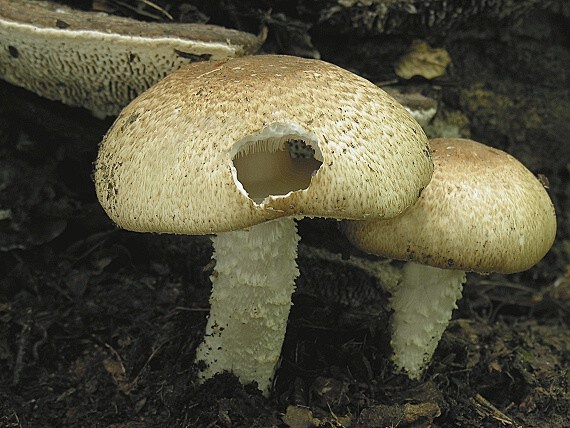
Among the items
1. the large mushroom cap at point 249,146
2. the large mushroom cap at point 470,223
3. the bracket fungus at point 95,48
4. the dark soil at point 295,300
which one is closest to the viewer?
the large mushroom cap at point 249,146

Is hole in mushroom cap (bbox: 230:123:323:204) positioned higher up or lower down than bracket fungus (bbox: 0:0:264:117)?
lower down

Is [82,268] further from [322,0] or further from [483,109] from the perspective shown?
[483,109]

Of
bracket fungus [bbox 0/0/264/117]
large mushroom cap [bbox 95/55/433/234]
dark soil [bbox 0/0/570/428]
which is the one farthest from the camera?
dark soil [bbox 0/0/570/428]

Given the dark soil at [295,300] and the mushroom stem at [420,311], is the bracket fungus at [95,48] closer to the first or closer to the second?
the dark soil at [295,300]

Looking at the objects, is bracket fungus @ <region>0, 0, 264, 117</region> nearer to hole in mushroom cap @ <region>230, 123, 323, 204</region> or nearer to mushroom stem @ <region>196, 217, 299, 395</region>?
hole in mushroom cap @ <region>230, 123, 323, 204</region>

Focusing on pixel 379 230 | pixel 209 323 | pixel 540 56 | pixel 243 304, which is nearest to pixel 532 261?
pixel 379 230

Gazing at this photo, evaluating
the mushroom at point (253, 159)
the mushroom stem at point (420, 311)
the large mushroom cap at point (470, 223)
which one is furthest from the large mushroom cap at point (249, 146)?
the mushroom stem at point (420, 311)

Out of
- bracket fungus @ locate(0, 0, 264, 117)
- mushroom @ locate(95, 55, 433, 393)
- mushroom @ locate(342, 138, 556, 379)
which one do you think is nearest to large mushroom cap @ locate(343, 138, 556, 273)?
mushroom @ locate(342, 138, 556, 379)
